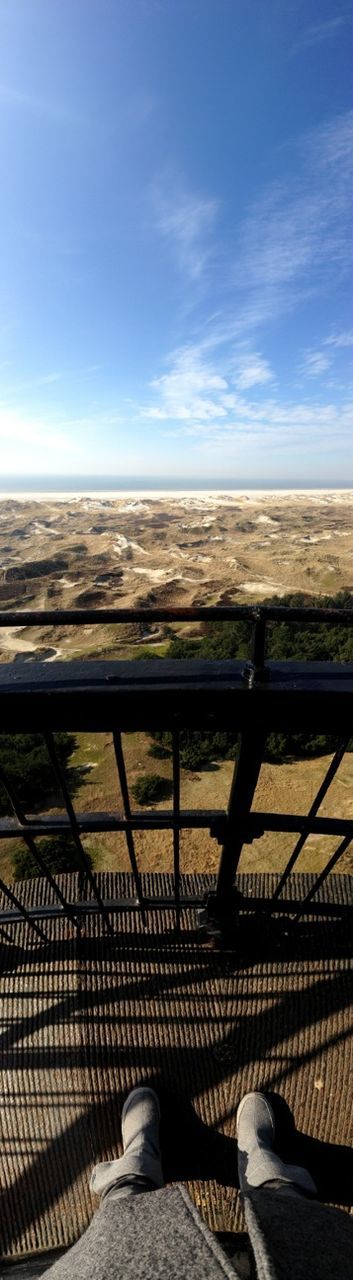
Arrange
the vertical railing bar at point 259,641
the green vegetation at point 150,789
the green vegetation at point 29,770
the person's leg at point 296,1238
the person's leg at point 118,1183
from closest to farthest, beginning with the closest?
the person's leg at point 296,1238 → the person's leg at point 118,1183 → the vertical railing bar at point 259,641 → the green vegetation at point 150,789 → the green vegetation at point 29,770

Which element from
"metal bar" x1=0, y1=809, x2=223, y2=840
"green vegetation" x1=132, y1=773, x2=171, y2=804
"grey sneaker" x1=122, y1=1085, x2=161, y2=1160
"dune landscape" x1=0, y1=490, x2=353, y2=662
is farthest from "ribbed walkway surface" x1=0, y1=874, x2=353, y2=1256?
"dune landscape" x1=0, y1=490, x2=353, y2=662

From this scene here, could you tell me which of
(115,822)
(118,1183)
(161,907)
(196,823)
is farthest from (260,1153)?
(115,822)

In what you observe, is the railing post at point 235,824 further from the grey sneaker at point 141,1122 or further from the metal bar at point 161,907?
the grey sneaker at point 141,1122

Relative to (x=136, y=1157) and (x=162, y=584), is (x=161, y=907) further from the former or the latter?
(x=162, y=584)

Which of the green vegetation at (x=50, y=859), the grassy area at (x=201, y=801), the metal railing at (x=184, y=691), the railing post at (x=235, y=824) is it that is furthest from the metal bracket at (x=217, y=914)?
the green vegetation at (x=50, y=859)

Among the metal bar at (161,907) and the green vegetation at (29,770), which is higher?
the metal bar at (161,907)

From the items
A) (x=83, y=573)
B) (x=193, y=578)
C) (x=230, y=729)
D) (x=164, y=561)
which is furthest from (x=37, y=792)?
(x=164, y=561)
